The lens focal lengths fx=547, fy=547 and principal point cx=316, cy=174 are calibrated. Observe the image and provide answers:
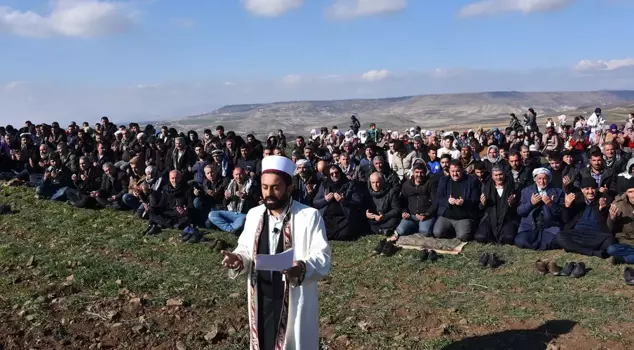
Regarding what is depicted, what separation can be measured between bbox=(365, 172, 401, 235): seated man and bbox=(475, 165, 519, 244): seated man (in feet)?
5.07

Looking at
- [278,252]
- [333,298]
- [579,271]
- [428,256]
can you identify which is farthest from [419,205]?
[278,252]

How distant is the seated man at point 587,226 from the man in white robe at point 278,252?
18.0 ft

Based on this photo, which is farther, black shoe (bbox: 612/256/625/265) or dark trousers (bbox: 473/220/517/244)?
dark trousers (bbox: 473/220/517/244)

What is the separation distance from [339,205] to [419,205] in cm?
144

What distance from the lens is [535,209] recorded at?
340 inches

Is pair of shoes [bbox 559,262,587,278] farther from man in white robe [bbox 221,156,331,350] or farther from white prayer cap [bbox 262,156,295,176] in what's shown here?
white prayer cap [bbox 262,156,295,176]

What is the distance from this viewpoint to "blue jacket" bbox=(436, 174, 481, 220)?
30.2 ft

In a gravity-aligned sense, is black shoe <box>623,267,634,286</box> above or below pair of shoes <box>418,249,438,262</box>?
above

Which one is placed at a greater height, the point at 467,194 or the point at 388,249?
the point at 467,194

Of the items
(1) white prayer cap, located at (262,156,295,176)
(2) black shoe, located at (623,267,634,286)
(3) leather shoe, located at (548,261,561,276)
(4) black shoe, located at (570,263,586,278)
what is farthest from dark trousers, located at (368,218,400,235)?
(1) white prayer cap, located at (262,156,295,176)

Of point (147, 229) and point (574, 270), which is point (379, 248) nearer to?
point (574, 270)

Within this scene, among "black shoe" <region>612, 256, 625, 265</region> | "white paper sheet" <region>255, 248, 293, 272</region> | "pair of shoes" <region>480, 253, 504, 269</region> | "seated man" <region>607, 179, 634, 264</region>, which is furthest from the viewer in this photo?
"pair of shoes" <region>480, 253, 504, 269</region>

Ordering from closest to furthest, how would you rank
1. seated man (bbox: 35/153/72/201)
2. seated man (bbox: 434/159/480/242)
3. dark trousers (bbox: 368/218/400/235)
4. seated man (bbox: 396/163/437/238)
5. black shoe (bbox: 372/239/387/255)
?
black shoe (bbox: 372/239/387/255) → seated man (bbox: 434/159/480/242) → seated man (bbox: 396/163/437/238) → dark trousers (bbox: 368/218/400/235) → seated man (bbox: 35/153/72/201)

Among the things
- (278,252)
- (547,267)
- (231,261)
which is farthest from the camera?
(547,267)
